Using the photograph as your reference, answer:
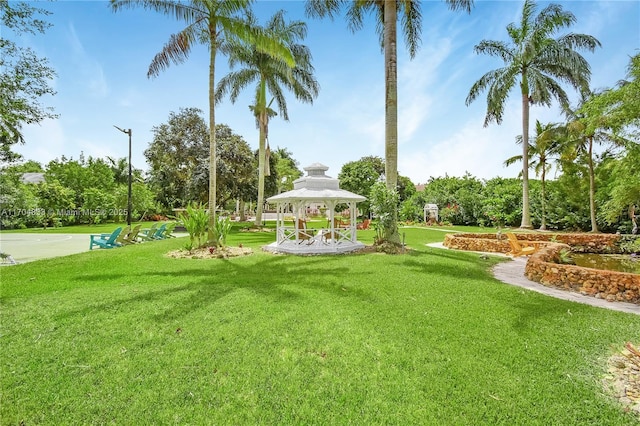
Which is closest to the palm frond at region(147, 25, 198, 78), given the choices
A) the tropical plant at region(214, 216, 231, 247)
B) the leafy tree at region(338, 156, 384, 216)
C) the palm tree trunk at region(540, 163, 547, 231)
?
the tropical plant at region(214, 216, 231, 247)

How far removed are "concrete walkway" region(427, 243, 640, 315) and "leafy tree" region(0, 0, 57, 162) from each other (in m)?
14.5

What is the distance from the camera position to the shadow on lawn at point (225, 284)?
546 centimetres

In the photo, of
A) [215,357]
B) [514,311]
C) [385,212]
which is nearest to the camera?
[215,357]

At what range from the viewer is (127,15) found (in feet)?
35.8

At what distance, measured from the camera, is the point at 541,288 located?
6.94m

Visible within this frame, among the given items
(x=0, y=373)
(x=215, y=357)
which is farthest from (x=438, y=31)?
(x=0, y=373)

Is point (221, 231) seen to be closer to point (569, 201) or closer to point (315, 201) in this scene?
point (315, 201)

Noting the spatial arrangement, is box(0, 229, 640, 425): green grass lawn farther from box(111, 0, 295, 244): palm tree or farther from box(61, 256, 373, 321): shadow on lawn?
box(111, 0, 295, 244): palm tree

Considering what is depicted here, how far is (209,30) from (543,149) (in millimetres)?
22032

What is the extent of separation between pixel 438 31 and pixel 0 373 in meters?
16.7

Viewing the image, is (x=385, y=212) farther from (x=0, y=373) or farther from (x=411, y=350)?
(x=0, y=373)

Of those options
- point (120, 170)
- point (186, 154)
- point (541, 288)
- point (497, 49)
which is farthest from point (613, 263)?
point (120, 170)

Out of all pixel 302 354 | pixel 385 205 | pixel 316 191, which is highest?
pixel 316 191

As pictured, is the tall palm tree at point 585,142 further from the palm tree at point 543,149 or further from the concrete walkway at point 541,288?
the concrete walkway at point 541,288
